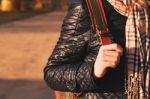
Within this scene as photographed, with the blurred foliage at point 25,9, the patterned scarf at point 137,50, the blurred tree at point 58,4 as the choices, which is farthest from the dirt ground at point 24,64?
the blurred tree at point 58,4

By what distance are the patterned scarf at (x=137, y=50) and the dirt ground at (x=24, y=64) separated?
5.71 metres

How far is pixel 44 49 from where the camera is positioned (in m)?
13.0

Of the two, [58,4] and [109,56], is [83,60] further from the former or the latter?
[58,4]

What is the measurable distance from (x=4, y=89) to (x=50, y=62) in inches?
243

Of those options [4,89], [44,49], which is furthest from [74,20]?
[44,49]

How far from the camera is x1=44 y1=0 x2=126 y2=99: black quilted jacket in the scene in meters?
2.02

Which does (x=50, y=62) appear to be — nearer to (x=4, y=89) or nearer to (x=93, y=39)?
(x=93, y=39)

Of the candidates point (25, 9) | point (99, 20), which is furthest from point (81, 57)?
point (25, 9)

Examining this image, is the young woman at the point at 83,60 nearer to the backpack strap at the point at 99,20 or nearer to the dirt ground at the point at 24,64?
the backpack strap at the point at 99,20

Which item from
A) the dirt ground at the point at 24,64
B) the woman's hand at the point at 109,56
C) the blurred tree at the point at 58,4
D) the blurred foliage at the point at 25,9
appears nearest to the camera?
the woman's hand at the point at 109,56

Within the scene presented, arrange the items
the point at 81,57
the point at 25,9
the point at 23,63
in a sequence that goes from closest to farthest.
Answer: the point at 81,57, the point at 23,63, the point at 25,9

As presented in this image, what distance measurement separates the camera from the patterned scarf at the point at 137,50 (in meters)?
1.89

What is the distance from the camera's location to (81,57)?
83.2 inches

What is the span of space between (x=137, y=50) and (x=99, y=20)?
0.17 m
